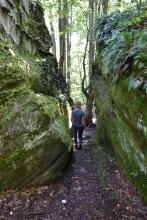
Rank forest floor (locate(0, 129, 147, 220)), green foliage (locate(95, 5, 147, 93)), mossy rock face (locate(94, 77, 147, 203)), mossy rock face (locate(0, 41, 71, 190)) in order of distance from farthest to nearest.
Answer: mossy rock face (locate(0, 41, 71, 190))
forest floor (locate(0, 129, 147, 220))
mossy rock face (locate(94, 77, 147, 203))
green foliage (locate(95, 5, 147, 93))

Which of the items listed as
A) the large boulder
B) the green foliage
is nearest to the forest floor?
the large boulder

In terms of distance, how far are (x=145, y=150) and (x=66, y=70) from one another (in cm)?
1670

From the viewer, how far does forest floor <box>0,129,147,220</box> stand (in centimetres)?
538

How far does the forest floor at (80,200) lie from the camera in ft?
17.7

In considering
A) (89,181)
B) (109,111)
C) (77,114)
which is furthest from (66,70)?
(89,181)

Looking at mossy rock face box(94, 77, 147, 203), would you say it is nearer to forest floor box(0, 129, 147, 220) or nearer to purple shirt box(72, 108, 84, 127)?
forest floor box(0, 129, 147, 220)

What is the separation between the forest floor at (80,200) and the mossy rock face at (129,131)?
342mm

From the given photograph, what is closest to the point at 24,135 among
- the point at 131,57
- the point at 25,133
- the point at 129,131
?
the point at 25,133

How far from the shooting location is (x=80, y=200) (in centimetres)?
601

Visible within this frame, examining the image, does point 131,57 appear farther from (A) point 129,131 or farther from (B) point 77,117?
(B) point 77,117

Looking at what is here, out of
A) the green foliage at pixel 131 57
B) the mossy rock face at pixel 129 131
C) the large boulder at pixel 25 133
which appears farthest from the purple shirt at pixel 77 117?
the green foliage at pixel 131 57

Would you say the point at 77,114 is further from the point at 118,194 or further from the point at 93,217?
the point at 93,217

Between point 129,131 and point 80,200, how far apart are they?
6.23 ft

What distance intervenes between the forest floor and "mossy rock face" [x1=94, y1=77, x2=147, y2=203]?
0.34m
